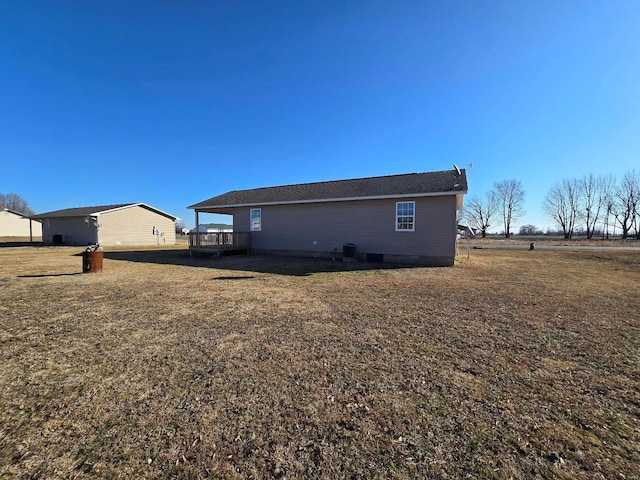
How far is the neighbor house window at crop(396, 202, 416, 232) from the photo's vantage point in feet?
38.6

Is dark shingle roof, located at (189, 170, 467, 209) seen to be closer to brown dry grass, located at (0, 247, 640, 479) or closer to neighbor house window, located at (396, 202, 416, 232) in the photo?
neighbor house window, located at (396, 202, 416, 232)

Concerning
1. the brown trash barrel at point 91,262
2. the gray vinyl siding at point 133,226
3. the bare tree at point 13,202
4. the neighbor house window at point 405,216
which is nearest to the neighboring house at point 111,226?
the gray vinyl siding at point 133,226

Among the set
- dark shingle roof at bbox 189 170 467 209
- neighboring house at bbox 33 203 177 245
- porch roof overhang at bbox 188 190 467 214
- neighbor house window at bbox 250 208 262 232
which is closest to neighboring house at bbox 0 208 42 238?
neighboring house at bbox 33 203 177 245

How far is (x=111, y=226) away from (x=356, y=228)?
883 inches

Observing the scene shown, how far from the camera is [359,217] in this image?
12.9 meters

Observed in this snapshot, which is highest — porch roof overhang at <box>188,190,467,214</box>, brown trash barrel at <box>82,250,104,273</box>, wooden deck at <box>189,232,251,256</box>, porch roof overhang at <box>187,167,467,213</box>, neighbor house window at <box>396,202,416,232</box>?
porch roof overhang at <box>187,167,467,213</box>

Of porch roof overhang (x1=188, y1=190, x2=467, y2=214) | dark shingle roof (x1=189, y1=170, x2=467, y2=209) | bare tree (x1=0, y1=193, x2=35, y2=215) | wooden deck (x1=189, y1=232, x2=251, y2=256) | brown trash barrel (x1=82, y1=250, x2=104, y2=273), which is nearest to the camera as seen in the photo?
brown trash barrel (x1=82, y1=250, x2=104, y2=273)

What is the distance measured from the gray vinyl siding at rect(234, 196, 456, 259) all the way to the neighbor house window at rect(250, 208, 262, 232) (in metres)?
0.24

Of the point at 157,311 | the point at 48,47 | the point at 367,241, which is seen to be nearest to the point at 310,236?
the point at 367,241

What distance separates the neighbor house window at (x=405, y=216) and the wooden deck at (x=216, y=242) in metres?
8.55

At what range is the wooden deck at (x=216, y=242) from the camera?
47.0 feet

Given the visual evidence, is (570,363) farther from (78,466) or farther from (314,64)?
(314,64)

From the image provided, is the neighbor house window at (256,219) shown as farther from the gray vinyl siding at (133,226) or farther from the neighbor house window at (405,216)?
the gray vinyl siding at (133,226)

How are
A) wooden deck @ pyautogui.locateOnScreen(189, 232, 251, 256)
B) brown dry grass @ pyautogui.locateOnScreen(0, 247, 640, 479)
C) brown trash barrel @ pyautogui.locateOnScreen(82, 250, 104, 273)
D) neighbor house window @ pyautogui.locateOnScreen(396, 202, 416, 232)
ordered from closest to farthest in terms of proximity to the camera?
1. brown dry grass @ pyautogui.locateOnScreen(0, 247, 640, 479)
2. brown trash barrel @ pyautogui.locateOnScreen(82, 250, 104, 273)
3. neighbor house window @ pyautogui.locateOnScreen(396, 202, 416, 232)
4. wooden deck @ pyautogui.locateOnScreen(189, 232, 251, 256)
